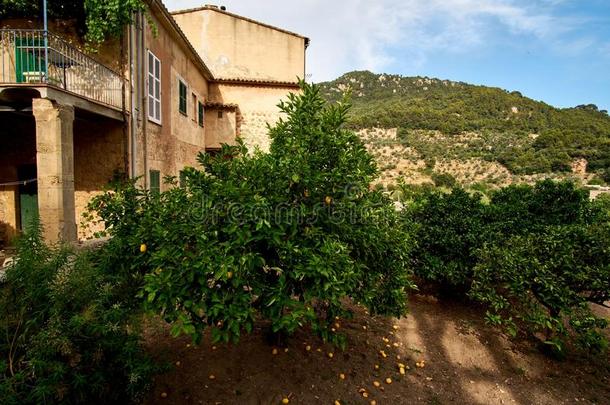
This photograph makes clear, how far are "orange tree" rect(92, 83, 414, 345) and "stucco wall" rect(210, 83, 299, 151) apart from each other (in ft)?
40.3

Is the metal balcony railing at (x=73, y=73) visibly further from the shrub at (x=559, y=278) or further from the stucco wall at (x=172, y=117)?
the shrub at (x=559, y=278)

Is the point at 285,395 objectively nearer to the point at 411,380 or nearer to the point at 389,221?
the point at 411,380

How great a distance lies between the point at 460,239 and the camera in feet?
21.1

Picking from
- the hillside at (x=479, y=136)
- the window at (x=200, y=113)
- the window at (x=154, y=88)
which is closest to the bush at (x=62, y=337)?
the window at (x=154, y=88)

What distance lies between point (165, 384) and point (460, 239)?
A: 5.55 metres

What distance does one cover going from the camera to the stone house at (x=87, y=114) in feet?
20.6

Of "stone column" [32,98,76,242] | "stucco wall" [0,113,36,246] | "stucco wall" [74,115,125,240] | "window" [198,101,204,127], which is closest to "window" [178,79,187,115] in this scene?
"window" [198,101,204,127]

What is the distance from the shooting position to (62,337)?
2172 millimetres

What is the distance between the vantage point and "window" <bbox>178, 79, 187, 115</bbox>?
37.8ft

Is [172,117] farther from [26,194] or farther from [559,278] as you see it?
[559,278]

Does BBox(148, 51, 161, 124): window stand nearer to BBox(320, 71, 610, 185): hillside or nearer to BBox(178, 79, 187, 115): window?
BBox(178, 79, 187, 115): window

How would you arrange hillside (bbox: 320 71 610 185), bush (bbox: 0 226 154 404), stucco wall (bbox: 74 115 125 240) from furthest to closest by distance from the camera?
hillside (bbox: 320 71 610 185) → stucco wall (bbox: 74 115 125 240) → bush (bbox: 0 226 154 404)

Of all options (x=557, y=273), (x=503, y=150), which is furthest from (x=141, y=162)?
(x=503, y=150)

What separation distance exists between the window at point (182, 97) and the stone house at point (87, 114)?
70mm
